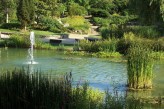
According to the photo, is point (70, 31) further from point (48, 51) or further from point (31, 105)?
point (31, 105)

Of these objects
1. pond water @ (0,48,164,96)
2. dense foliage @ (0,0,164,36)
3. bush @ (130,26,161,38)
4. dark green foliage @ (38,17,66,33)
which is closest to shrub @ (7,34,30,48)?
pond water @ (0,48,164,96)

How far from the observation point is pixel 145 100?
46.8ft

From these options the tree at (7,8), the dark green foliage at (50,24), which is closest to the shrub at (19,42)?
the dark green foliage at (50,24)

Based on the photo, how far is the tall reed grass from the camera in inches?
337

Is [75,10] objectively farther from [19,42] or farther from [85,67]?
[85,67]

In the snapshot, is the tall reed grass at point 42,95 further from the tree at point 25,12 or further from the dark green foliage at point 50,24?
the dark green foliage at point 50,24

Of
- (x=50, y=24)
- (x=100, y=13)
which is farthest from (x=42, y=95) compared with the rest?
(x=100, y=13)

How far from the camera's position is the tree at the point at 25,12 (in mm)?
49656

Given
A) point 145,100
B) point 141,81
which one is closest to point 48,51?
point 141,81

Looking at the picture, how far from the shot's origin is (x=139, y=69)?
16.4m

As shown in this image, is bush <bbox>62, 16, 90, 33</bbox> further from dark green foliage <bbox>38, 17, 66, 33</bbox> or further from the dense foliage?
dark green foliage <bbox>38, 17, 66, 33</bbox>

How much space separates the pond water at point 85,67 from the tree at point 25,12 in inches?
650

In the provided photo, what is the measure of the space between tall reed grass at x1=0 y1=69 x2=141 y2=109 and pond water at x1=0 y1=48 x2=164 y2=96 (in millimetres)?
7318

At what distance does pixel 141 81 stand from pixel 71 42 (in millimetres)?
24203
